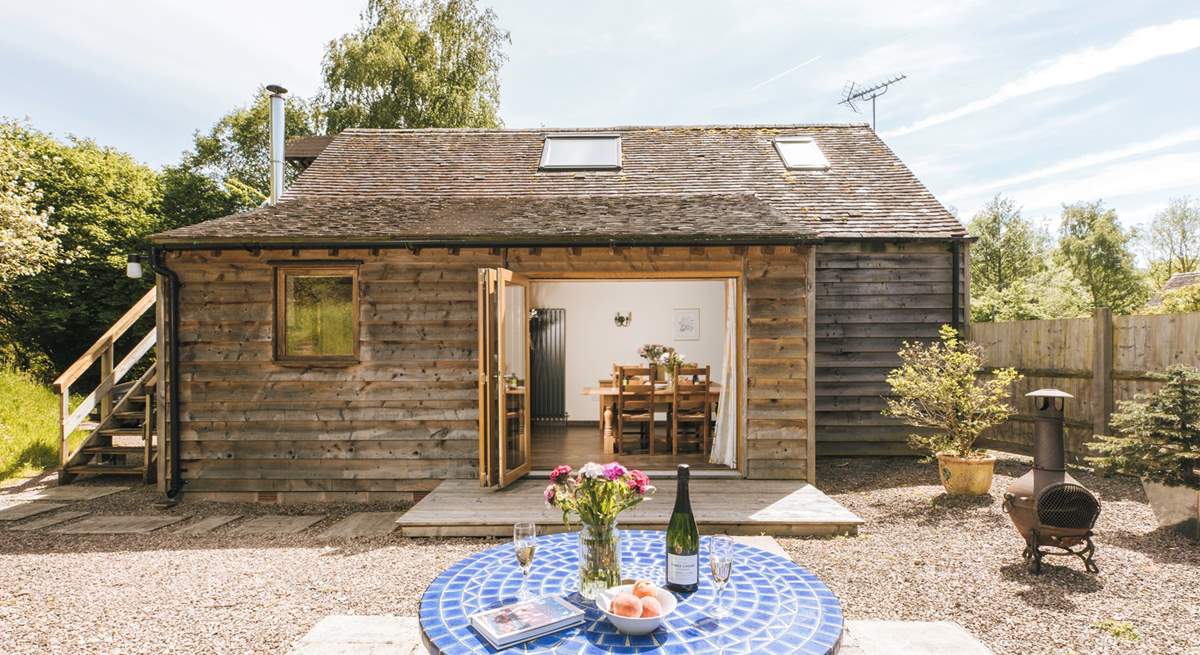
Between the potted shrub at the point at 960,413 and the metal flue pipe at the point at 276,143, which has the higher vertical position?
the metal flue pipe at the point at 276,143

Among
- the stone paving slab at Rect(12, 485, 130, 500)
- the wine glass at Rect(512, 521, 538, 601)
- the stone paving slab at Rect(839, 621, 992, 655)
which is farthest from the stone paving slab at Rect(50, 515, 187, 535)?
the stone paving slab at Rect(839, 621, 992, 655)

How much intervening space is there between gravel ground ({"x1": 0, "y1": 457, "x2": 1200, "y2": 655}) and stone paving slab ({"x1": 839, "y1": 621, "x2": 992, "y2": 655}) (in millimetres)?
137

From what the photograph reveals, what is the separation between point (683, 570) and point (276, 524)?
15.3ft

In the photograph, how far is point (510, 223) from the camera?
20.2ft

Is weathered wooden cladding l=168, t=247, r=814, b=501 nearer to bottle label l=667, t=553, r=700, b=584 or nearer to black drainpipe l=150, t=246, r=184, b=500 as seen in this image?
black drainpipe l=150, t=246, r=184, b=500

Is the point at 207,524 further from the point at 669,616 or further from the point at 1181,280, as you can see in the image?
the point at 1181,280

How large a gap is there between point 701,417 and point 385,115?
479 inches

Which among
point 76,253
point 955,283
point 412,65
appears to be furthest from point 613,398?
point 76,253

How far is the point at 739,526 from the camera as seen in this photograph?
476 cm

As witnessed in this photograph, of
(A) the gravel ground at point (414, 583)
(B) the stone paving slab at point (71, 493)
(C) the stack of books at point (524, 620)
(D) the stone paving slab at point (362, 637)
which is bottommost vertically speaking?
(B) the stone paving slab at point (71, 493)

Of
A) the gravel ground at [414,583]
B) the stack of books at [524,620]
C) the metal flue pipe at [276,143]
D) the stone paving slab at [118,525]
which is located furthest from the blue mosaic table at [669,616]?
the metal flue pipe at [276,143]

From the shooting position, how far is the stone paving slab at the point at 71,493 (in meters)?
6.46

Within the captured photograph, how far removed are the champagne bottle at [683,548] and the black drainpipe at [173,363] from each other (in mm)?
5955

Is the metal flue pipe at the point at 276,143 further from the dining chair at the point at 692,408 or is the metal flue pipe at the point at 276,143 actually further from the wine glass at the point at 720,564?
the wine glass at the point at 720,564
